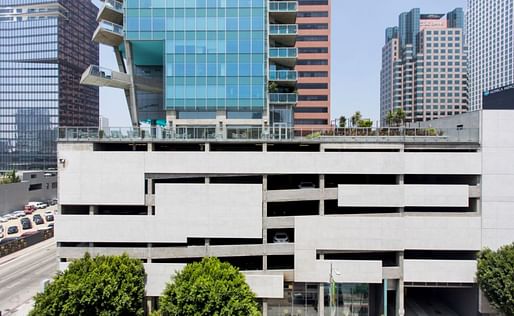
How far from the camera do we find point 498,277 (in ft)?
89.5

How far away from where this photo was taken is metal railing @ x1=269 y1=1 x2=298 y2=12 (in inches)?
1617

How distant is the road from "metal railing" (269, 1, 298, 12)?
139 ft

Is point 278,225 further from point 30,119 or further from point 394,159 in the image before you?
point 30,119

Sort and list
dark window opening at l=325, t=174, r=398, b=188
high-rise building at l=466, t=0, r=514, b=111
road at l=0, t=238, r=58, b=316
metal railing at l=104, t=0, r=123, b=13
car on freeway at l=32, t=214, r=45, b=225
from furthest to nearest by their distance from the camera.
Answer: high-rise building at l=466, t=0, r=514, b=111
car on freeway at l=32, t=214, r=45, b=225
metal railing at l=104, t=0, r=123, b=13
dark window opening at l=325, t=174, r=398, b=188
road at l=0, t=238, r=58, b=316

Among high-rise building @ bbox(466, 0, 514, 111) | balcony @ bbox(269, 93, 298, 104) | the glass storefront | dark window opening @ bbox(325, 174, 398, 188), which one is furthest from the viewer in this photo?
high-rise building @ bbox(466, 0, 514, 111)

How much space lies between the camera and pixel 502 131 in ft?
97.0

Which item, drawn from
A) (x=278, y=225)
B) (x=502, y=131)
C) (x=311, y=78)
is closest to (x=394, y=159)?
(x=502, y=131)

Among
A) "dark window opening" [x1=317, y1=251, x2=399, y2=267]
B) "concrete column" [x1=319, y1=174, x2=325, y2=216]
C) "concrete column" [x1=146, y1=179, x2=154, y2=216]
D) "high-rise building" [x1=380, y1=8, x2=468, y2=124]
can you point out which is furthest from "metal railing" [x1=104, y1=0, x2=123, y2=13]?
"high-rise building" [x1=380, y1=8, x2=468, y2=124]

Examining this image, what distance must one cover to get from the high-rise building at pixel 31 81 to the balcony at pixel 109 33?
91.7 meters

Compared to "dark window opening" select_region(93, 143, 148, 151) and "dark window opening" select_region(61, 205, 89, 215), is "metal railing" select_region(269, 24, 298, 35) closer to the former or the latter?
"dark window opening" select_region(93, 143, 148, 151)

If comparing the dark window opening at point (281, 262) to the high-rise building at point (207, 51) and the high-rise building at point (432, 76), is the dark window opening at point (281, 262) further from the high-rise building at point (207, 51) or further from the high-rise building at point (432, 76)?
the high-rise building at point (432, 76)

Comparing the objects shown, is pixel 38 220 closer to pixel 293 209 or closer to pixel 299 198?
pixel 293 209

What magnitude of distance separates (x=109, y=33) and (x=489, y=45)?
17387 centimetres

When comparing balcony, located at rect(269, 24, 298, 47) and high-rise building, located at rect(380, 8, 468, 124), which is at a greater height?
high-rise building, located at rect(380, 8, 468, 124)
